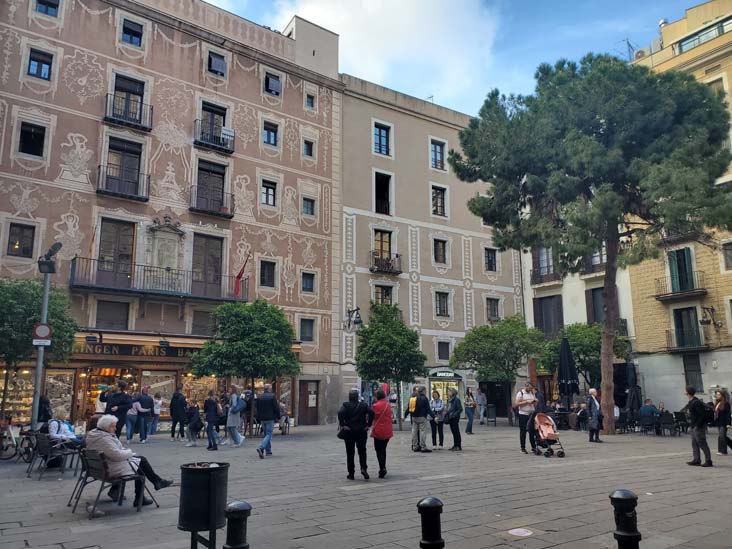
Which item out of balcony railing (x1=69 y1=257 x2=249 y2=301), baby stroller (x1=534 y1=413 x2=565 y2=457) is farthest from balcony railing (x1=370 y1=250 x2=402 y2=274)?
baby stroller (x1=534 y1=413 x2=565 y2=457)

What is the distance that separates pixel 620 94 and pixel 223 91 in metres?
17.5

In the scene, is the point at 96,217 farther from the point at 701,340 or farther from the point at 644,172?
the point at 701,340

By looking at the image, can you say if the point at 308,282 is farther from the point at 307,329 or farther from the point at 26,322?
the point at 26,322

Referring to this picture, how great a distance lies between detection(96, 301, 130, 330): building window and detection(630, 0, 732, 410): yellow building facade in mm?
24330

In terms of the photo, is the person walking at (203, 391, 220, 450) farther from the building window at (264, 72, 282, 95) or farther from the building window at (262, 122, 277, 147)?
the building window at (264, 72, 282, 95)

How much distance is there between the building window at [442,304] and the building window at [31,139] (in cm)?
2048

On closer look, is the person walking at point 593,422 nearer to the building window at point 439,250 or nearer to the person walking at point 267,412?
the person walking at point 267,412

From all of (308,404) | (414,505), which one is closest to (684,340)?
(308,404)

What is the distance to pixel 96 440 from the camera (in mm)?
7781

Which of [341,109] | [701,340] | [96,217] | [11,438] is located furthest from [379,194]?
[11,438]

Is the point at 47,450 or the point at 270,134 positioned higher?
the point at 270,134

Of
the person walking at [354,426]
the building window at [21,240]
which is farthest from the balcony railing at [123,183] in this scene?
the person walking at [354,426]

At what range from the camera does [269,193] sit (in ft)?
94.2

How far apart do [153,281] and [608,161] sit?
17.6m
